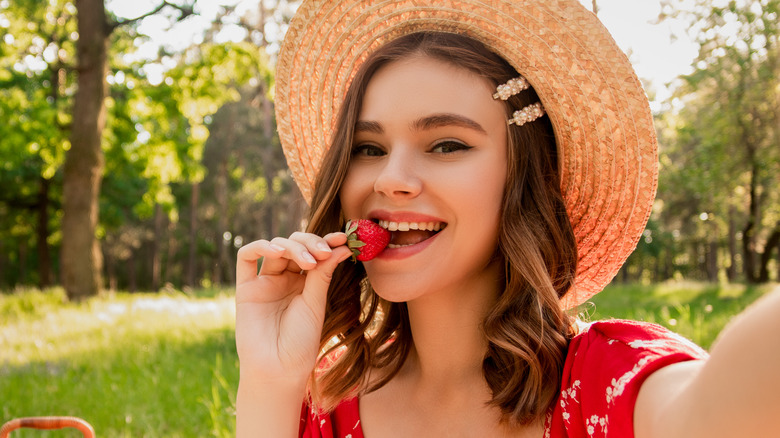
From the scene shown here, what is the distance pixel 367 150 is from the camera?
216 cm

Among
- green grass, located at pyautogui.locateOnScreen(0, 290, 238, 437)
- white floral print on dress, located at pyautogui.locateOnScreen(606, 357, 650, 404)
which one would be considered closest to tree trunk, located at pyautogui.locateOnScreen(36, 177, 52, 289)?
green grass, located at pyautogui.locateOnScreen(0, 290, 238, 437)

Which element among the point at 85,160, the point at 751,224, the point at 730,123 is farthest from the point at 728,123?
the point at 85,160

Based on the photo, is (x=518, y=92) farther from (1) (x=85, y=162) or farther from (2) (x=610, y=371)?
(1) (x=85, y=162)

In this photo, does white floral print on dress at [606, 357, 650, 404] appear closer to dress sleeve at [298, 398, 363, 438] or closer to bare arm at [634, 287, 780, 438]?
bare arm at [634, 287, 780, 438]

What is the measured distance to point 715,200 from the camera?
58.0ft

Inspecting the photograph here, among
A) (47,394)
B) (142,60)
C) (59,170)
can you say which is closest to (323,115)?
(47,394)

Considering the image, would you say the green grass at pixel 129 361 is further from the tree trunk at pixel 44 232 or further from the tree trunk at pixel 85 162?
the tree trunk at pixel 44 232

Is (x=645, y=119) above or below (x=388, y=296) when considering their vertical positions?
above

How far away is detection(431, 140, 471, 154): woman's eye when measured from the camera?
1.94 m

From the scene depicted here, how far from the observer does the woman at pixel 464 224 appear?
188cm

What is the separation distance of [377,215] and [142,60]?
39.5 ft

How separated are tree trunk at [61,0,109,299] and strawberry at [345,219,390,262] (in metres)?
8.84

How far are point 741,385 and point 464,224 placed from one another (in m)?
1.10

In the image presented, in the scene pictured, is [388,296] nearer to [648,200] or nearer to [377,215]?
[377,215]
